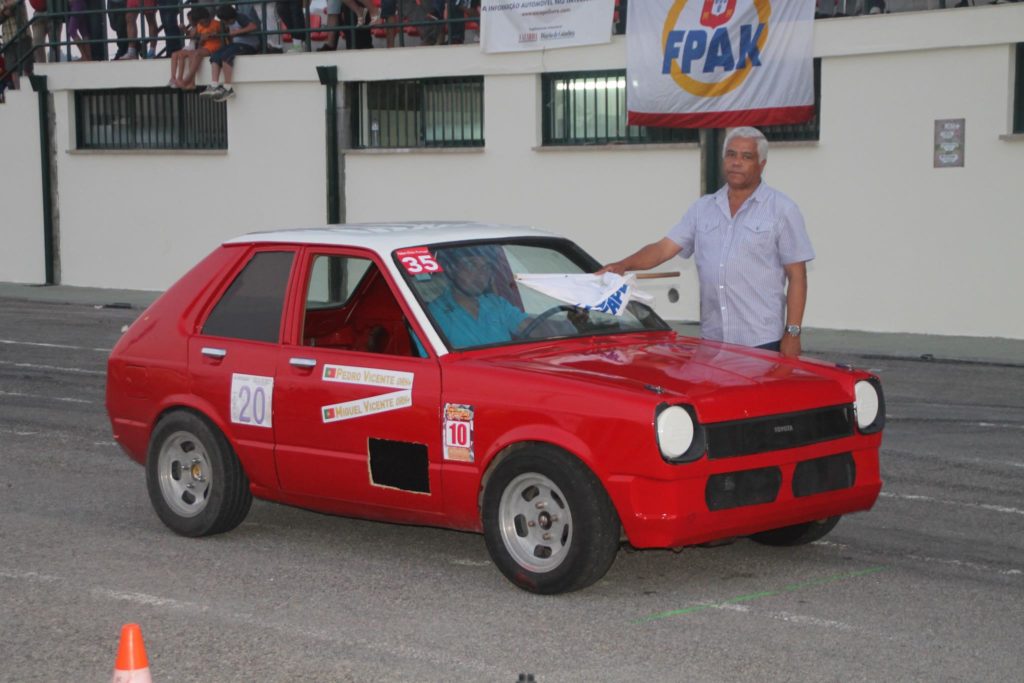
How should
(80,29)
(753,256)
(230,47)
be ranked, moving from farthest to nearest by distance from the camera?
1. (80,29)
2. (230,47)
3. (753,256)

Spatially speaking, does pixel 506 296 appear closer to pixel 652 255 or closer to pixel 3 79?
pixel 652 255

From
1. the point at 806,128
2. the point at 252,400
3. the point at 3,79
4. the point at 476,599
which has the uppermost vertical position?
the point at 3,79

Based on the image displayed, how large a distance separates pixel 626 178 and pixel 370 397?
46.3 feet

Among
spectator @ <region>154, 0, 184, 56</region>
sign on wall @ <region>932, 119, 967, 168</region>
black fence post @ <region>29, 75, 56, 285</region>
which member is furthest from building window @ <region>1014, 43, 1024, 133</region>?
black fence post @ <region>29, 75, 56, 285</region>

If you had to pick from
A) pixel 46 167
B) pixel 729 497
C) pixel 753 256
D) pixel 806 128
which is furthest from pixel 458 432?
pixel 46 167

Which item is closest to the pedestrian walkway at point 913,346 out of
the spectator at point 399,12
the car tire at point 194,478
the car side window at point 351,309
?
the spectator at point 399,12

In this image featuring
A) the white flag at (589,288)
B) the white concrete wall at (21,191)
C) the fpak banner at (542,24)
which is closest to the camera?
the white flag at (589,288)

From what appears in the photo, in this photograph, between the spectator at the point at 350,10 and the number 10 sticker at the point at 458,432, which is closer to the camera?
the number 10 sticker at the point at 458,432

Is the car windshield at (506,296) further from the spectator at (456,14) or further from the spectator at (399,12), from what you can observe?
the spectator at (399,12)

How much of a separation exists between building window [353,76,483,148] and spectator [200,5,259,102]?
207 centimetres

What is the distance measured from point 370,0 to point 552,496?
1823 cm

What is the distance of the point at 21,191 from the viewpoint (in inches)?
1116

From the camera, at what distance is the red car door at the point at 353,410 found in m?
7.43

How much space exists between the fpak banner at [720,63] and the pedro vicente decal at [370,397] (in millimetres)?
12606
